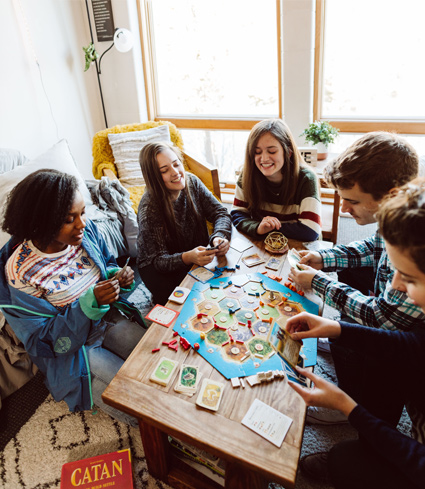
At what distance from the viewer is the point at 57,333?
1267mm

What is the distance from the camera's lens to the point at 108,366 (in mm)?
1396

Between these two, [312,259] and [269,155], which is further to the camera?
[269,155]

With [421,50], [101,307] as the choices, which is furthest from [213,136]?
[101,307]

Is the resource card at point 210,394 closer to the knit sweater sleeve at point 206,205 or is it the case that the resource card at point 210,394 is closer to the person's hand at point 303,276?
the person's hand at point 303,276

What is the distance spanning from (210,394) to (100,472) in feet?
2.17

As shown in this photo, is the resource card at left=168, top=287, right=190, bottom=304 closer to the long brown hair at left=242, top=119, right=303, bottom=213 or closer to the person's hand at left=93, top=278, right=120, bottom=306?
the person's hand at left=93, top=278, right=120, bottom=306

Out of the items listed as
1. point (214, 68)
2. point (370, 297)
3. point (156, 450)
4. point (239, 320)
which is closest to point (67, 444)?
point (156, 450)

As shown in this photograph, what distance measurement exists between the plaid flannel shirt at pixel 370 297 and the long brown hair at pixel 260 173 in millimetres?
458

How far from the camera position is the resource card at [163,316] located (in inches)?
45.9

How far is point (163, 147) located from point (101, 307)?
828 millimetres

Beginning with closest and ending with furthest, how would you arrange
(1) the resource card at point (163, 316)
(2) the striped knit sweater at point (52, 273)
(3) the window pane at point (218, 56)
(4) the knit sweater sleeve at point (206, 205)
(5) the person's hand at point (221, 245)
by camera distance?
(1) the resource card at point (163, 316) < (2) the striped knit sweater at point (52, 273) < (5) the person's hand at point (221, 245) < (4) the knit sweater sleeve at point (206, 205) < (3) the window pane at point (218, 56)

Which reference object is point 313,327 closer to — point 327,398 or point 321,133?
point 327,398

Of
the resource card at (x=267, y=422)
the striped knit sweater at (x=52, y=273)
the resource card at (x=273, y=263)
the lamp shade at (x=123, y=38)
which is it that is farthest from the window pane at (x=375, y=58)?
the resource card at (x=267, y=422)

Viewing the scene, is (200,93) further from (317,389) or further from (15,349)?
(317,389)
